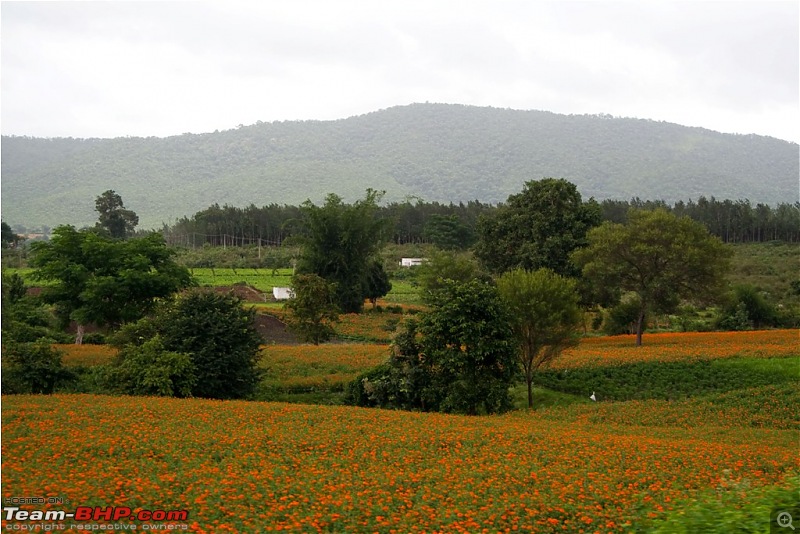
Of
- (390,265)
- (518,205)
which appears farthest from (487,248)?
(390,265)

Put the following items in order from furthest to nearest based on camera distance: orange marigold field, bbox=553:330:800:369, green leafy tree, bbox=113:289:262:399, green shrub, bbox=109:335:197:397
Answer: orange marigold field, bbox=553:330:800:369, green leafy tree, bbox=113:289:262:399, green shrub, bbox=109:335:197:397

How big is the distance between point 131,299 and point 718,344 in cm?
3764

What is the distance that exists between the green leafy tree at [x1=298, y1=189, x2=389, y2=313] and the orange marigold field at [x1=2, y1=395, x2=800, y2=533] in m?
46.3

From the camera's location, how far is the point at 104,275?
42.9m

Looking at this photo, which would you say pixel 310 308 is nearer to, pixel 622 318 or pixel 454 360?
pixel 454 360

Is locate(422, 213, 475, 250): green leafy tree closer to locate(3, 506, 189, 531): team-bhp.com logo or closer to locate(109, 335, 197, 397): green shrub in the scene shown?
locate(109, 335, 197, 397): green shrub

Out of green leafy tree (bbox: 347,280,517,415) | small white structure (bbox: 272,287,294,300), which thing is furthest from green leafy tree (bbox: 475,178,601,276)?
small white structure (bbox: 272,287,294,300)

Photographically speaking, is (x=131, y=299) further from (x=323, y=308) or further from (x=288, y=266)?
(x=288, y=266)

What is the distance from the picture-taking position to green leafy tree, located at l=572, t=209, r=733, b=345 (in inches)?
1793

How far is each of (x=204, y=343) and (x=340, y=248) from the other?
40.6 m

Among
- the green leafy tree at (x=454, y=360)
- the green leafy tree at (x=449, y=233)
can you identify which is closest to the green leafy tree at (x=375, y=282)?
the green leafy tree at (x=454, y=360)

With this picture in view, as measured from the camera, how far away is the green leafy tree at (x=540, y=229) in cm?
5244

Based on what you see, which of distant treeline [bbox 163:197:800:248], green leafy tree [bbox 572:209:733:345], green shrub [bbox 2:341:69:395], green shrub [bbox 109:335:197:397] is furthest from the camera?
distant treeline [bbox 163:197:800:248]

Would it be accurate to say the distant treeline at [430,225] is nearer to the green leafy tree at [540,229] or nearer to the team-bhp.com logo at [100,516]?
the green leafy tree at [540,229]
